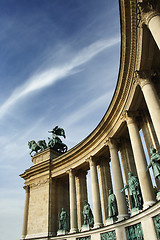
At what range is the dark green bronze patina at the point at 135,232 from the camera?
A: 19391 mm

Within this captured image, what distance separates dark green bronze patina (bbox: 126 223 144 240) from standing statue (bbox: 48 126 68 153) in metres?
25.6

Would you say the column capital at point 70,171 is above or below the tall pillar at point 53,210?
above

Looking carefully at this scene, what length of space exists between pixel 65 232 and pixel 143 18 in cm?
3080

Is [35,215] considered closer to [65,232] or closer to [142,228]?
[65,232]

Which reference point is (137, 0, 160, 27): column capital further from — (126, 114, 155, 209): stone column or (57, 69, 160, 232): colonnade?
(126, 114, 155, 209): stone column

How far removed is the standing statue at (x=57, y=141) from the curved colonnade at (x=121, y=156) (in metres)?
1.90

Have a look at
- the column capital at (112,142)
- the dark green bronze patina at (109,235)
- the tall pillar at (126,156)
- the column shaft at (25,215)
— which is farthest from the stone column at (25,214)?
the column capital at (112,142)

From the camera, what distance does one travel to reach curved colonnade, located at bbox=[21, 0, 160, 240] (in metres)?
17.3

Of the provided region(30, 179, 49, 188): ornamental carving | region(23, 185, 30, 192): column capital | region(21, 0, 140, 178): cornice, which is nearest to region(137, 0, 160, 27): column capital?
region(21, 0, 140, 178): cornice

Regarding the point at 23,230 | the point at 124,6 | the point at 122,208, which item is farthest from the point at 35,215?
the point at 124,6

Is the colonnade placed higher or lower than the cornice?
lower

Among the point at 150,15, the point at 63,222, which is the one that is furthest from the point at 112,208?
the point at 150,15

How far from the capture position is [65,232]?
3284 cm

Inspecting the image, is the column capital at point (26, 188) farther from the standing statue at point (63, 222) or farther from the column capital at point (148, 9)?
the column capital at point (148, 9)
